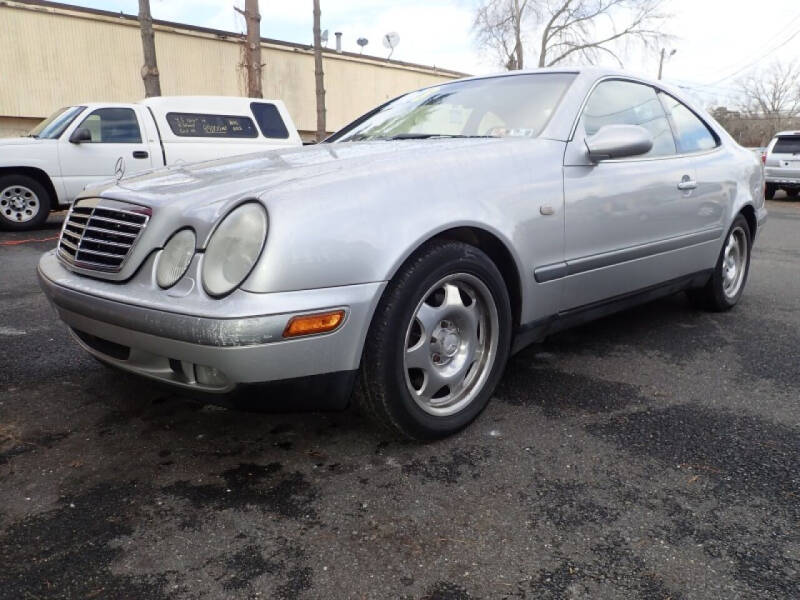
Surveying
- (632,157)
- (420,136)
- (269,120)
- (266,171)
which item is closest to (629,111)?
(632,157)

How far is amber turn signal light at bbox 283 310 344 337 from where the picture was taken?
6.28 feet

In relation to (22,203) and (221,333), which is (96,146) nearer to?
(22,203)

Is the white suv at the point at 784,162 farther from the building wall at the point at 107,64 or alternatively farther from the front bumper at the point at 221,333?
the front bumper at the point at 221,333

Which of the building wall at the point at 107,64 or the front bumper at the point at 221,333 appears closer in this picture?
the front bumper at the point at 221,333

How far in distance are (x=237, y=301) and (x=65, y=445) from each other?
3.57 ft

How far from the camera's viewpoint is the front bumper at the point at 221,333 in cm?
186

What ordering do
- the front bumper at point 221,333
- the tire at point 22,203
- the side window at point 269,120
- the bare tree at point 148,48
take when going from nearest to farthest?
the front bumper at point 221,333
the tire at point 22,203
the side window at point 269,120
the bare tree at point 148,48

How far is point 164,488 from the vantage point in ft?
6.90

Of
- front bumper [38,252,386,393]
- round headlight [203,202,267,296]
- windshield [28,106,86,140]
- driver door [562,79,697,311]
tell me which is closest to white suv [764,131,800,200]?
driver door [562,79,697,311]

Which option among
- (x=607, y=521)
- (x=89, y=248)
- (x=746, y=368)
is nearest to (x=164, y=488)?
(x=89, y=248)

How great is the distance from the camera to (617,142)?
2783mm

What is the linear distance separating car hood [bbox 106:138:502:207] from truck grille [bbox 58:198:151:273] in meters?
0.06

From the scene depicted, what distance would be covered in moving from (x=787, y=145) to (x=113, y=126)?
14.0m

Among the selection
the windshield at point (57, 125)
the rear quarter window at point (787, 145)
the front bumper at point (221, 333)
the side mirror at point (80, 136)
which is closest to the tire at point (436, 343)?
the front bumper at point (221, 333)
